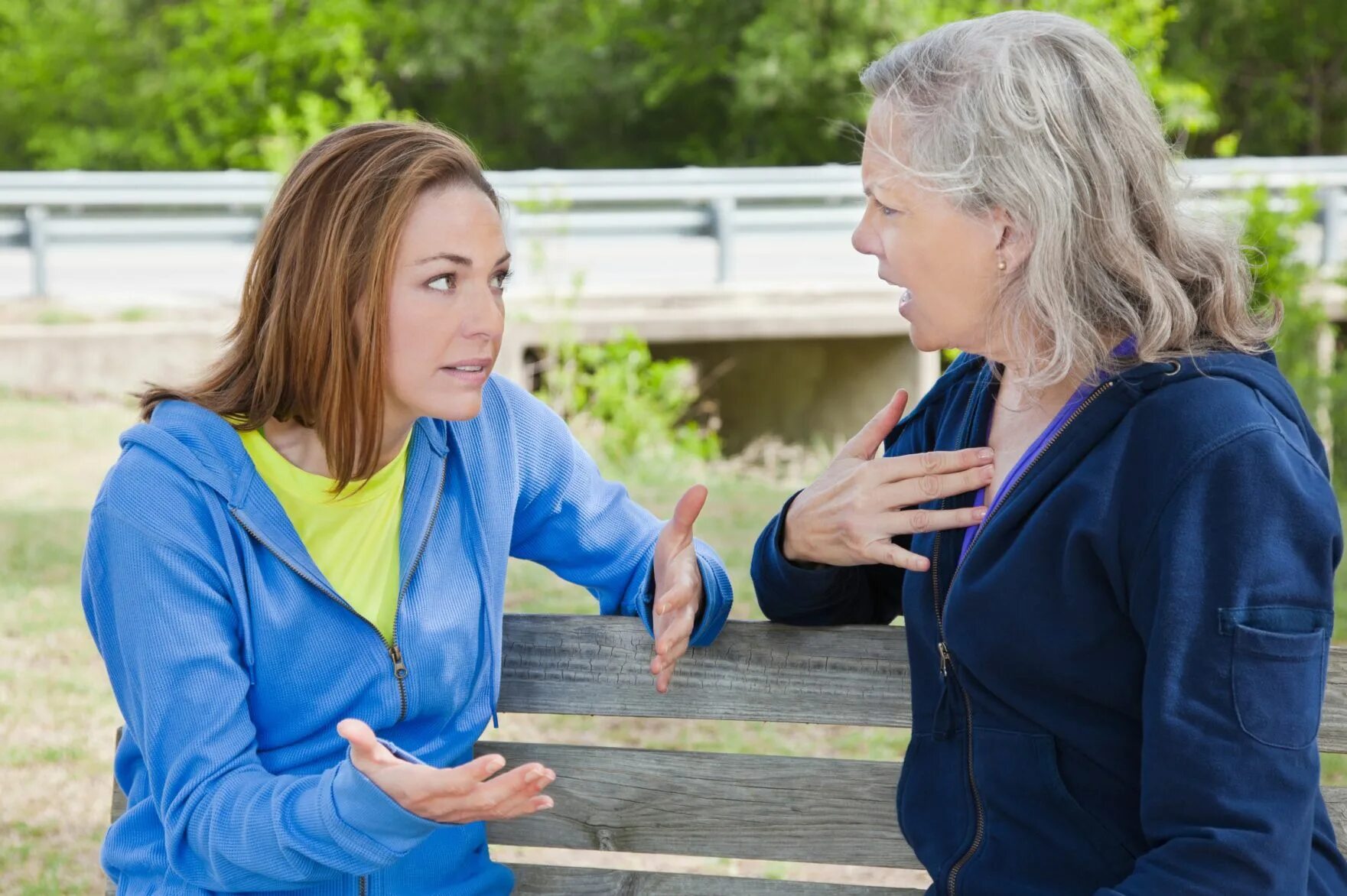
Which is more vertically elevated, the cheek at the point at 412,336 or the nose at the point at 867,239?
the nose at the point at 867,239

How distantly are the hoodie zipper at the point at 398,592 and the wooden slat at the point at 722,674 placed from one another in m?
0.27

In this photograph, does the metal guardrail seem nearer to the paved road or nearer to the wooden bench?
the paved road

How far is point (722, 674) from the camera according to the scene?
90.4 inches

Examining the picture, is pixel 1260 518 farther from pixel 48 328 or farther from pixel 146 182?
pixel 146 182

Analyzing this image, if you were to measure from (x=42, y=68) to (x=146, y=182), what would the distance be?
32.5 feet

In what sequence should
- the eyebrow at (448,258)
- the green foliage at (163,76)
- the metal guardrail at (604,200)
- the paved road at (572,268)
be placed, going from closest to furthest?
1. the eyebrow at (448,258)
2. the paved road at (572,268)
3. the metal guardrail at (604,200)
4. the green foliage at (163,76)

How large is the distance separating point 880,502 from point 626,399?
6.23m

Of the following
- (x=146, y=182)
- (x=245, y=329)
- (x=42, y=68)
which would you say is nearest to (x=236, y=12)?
(x=42, y=68)

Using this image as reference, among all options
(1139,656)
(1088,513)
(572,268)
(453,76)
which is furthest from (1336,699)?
(453,76)

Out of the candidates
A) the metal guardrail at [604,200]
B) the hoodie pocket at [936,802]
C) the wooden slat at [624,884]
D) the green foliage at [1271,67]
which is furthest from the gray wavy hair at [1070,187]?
the green foliage at [1271,67]

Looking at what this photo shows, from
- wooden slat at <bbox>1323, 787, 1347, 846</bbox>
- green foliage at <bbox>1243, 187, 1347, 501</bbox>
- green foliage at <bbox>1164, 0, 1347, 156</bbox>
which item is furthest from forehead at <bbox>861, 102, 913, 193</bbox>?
green foliage at <bbox>1164, 0, 1347, 156</bbox>

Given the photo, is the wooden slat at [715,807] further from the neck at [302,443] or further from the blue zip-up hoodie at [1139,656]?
the neck at [302,443]

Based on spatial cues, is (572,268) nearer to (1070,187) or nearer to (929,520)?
(929,520)

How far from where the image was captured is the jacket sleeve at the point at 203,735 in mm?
1837
